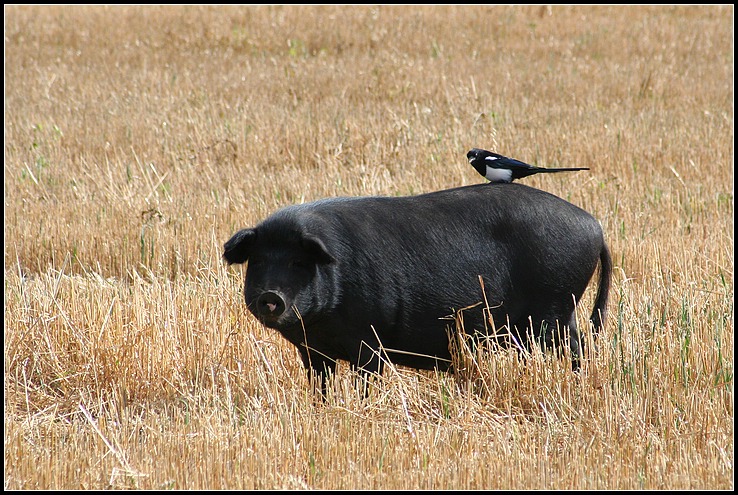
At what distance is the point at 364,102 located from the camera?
13.5 metres

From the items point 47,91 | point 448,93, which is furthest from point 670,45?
point 47,91

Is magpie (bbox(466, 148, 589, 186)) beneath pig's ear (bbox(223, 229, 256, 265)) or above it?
above

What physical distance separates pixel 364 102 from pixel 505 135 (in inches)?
113

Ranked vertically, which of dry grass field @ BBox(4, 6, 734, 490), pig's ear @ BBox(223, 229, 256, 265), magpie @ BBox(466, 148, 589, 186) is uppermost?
magpie @ BBox(466, 148, 589, 186)

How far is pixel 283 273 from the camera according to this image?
4086mm

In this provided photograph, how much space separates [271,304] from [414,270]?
0.80m

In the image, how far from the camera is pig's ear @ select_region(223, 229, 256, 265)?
411cm

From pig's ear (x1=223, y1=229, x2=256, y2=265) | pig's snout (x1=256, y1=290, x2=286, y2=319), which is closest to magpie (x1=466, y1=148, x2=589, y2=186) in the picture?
pig's ear (x1=223, y1=229, x2=256, y2=265)

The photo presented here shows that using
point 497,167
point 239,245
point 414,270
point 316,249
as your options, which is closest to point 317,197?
point 497,167

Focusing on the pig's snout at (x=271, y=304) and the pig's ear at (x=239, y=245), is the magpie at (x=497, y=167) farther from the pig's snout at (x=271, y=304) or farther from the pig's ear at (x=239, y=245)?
the pig's snout at (x=271, y=304)

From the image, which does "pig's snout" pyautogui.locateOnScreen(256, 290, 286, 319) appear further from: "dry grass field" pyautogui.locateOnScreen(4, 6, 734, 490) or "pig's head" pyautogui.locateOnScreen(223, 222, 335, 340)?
"dry grass field" pyautogui.locateOnScreen(4, 6, 734, 490)

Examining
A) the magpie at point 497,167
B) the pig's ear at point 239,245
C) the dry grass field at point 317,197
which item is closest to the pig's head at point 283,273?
the pig's ear at point 239,245

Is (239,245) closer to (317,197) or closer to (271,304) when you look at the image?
(271,304)

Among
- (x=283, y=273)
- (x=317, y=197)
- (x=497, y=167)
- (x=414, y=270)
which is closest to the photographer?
(x=283, y=273)
